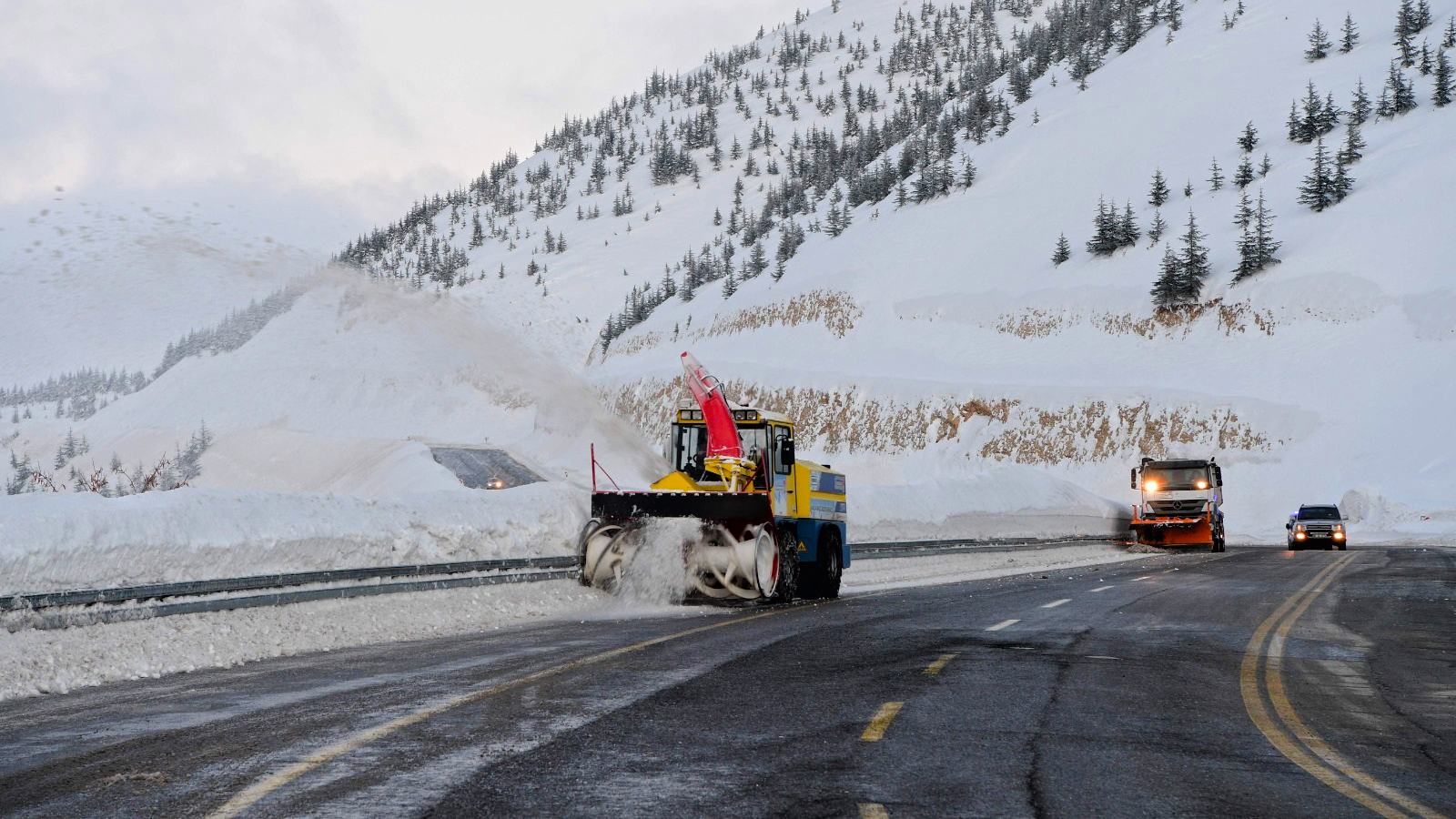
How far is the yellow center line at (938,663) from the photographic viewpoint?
10758mm

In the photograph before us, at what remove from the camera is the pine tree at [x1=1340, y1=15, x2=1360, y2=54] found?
102062mm

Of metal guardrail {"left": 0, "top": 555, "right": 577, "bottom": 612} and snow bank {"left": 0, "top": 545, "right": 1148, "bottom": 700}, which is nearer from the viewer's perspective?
snow bank {"left": 0, "top": 545, "right": 1148, "bottom": 700}

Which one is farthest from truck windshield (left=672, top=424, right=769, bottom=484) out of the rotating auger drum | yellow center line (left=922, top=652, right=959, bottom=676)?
yellow center line (left=922, top=652, right=959, bottom=676)

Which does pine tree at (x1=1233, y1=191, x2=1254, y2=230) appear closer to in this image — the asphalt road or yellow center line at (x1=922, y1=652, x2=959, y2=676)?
the asphalt road

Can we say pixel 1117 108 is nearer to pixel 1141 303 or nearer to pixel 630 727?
pixel 1141 303

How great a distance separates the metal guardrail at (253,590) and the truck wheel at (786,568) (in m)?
4.83

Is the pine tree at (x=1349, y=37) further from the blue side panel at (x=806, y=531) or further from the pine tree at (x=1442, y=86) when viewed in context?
the blue side panel at (x=806, y=531)

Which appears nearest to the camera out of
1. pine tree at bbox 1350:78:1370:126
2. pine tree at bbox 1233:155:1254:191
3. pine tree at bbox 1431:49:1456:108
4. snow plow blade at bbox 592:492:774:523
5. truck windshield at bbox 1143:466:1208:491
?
snow plow blade at bbox 592:492:774:523

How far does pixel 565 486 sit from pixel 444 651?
46.0 ft

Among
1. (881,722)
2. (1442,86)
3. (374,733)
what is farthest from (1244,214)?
(374,733)

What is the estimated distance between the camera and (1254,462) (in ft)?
207

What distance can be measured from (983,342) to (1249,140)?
92.7 ft

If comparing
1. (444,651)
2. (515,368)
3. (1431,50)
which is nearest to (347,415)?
(515,368)

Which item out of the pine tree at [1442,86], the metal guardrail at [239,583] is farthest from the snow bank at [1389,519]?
the pine tree at [1442,86]
